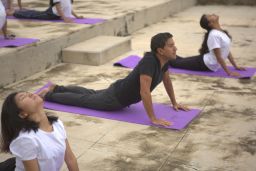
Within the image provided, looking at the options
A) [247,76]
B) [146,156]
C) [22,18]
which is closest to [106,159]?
[146,156]

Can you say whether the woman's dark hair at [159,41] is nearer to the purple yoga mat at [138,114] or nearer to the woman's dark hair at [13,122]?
the purple yoga mat at [138,114]

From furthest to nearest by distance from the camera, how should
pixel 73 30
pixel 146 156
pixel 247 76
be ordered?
pixel 73 30 < pixel 247 76 < pixel 146 156

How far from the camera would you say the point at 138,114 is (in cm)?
353

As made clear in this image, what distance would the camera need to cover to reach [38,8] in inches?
293

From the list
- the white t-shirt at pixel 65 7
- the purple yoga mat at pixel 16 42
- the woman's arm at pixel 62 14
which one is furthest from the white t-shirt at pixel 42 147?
the white t-shirt at pixel 65 7

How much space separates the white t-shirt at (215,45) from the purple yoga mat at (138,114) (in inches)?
47.0

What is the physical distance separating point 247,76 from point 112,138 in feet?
6.68

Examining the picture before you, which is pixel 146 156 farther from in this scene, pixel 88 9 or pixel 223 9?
pixel 223 9

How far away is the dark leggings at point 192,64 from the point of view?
480 cm

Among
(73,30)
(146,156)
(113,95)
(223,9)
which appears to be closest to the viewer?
(146,156)

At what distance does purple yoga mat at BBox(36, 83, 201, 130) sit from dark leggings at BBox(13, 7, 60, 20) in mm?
2914

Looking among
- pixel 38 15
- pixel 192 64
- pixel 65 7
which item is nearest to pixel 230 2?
pixel 65 7

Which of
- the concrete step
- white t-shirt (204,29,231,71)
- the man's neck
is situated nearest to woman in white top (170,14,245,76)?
white t-shirt (204,29,231,71)

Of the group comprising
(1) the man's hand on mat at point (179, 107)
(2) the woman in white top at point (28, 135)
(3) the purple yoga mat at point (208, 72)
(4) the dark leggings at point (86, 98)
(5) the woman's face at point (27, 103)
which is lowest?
(3) the purple yoga mat at point (208, 72)
